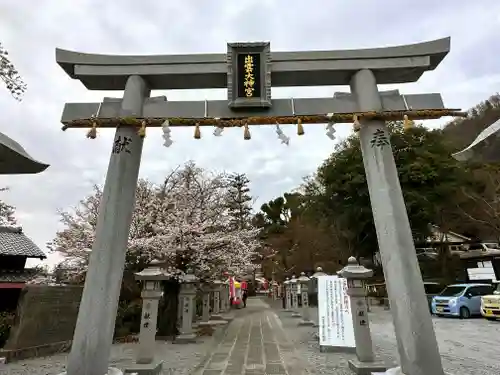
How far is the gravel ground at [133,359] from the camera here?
27.4ft

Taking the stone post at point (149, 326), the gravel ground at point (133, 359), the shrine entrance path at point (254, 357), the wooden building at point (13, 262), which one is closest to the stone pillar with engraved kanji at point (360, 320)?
the shrine entrance path at point (254, 357)

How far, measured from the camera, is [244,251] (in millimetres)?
17938

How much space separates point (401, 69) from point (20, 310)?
11.1m

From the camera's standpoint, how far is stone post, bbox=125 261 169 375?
776cm

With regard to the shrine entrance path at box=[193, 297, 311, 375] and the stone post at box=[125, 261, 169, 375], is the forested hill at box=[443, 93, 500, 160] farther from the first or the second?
the stone post at box=[125, 261, 169, 375]

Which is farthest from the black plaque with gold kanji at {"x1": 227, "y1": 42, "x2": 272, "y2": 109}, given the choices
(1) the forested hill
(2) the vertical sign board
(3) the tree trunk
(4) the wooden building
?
(1) the forested hill

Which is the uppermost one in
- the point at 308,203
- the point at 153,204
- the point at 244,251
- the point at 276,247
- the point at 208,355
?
the point at 308,203

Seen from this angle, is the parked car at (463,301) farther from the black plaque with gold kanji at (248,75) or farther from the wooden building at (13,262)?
the wooden building at (13,262)

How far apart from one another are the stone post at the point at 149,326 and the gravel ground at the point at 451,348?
3558 mm

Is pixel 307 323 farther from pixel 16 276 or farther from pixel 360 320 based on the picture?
pixel 16 276

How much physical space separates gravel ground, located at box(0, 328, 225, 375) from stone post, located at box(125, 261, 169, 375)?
47cm

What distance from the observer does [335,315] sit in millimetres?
9961

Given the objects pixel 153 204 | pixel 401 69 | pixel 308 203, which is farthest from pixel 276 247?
pixel 401 69

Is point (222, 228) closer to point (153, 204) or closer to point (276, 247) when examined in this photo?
point (153, 204)
